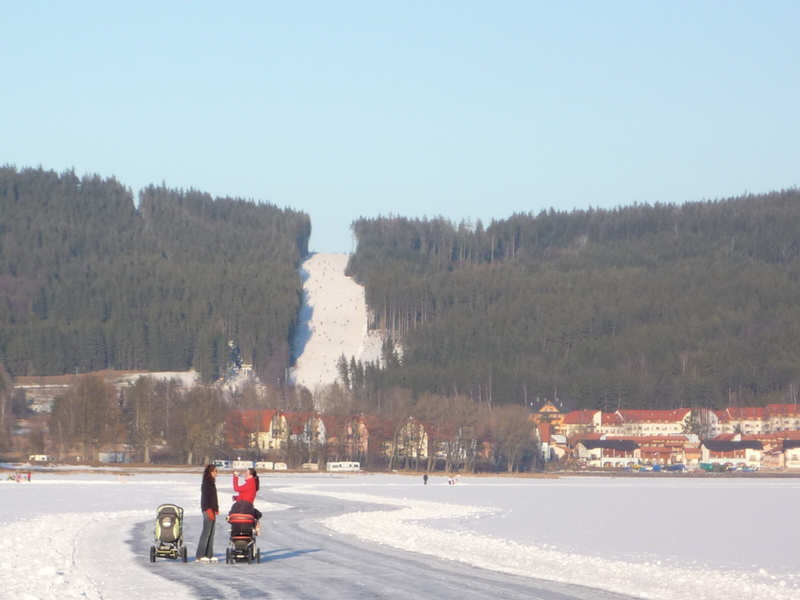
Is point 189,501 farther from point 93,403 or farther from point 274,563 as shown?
point 93,403

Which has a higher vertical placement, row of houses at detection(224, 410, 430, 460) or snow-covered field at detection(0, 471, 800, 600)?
row of houses at detection(224, 410, 430, 460)

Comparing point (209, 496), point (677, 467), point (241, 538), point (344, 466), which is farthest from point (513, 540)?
point (677, 467)

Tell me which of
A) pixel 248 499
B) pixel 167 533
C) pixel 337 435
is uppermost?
pixel 337 435

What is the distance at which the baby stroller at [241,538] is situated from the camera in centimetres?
2952

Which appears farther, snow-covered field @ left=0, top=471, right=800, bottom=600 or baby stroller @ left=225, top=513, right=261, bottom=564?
baby stroller @ left=225, top=513, right=261, bottom=564

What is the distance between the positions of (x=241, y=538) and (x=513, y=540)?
12.1 m

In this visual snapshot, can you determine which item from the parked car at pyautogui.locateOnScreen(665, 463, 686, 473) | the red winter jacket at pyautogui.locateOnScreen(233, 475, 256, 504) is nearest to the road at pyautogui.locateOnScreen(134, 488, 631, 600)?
the red winter jacket at pyautogui.locateOnScreen(233, 475, 256, 504)

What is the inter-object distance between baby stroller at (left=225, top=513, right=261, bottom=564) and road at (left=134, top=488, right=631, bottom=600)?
243 millimetres

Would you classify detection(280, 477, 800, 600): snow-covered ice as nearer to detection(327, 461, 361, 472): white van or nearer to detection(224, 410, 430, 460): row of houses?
detection(327, 461, 361, 472): white van

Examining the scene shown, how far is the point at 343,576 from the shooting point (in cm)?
2727

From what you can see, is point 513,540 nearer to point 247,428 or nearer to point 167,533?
point 167,533

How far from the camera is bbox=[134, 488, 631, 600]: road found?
24.5m

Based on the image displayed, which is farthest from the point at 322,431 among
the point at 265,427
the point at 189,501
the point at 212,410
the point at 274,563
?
the point at 274,563

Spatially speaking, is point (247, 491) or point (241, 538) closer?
point (241, 538)
